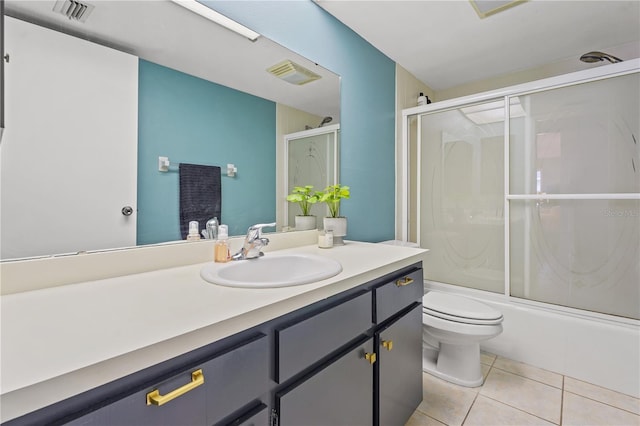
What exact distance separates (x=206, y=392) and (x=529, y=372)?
2.15 m

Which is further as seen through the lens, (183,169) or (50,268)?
(183,169)

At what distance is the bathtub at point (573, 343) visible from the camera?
5.64ft

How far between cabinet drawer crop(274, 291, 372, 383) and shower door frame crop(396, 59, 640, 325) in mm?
1657

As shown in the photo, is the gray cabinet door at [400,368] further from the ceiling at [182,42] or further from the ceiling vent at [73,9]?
the ceiling vent at [73,9]

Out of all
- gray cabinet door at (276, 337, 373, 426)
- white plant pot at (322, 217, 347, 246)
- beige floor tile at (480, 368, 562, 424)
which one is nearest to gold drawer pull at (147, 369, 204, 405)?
gray cabinet door at (276, 337, 373, 426)

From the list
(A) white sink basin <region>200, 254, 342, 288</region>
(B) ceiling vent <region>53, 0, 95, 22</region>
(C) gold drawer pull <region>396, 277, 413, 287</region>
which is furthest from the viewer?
(C) gold drawer pull <region>396, 277, 413, 287</region>

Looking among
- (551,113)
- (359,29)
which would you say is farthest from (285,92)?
(551,113)

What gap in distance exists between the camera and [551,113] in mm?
2061

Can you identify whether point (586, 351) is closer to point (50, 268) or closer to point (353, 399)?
point (353, 399)

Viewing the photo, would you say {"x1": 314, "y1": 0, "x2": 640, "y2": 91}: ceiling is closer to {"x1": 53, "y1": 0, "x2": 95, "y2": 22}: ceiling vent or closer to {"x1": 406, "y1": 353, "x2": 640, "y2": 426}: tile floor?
{"x1": 53, "y1": 0, "x2": 95, "y2": 22}: ceiling vent

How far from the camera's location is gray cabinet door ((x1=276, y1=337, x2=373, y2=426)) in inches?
31.2

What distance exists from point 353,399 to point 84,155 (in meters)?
1.17

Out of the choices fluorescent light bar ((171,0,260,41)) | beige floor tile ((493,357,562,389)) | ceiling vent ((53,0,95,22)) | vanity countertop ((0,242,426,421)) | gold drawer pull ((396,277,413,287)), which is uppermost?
fluorescent light bar ((171,0,260,41))

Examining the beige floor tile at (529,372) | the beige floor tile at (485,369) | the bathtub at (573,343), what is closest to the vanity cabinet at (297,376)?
the beige floor tile at (485,369)
